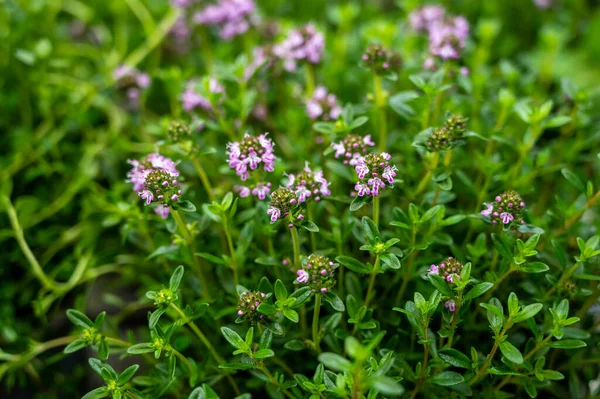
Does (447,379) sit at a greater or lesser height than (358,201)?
lesser

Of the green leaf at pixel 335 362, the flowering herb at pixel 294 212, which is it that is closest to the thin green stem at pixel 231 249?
the flowering herb at pixel 294 212

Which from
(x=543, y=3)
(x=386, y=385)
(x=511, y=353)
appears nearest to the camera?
(x=386, y=385)

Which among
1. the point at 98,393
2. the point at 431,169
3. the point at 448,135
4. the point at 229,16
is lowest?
the point at 98,393

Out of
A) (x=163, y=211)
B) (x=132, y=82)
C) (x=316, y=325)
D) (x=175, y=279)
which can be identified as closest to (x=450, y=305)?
(x=316, y=325)

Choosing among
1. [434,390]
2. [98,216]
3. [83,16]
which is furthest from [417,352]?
[83,16]

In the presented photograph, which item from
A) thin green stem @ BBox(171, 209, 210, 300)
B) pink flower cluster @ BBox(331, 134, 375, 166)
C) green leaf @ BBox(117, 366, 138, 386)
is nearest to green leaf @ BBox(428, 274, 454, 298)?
pink flower cluster @ BBox(331, 134, 375, 166)

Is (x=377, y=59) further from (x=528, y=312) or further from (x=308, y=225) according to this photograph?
(x=528, y=312)

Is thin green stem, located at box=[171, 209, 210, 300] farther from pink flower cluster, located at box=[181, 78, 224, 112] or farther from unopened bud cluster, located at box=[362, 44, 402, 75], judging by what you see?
unopened bud cluster, located at box=[362, 44, 402, 75]
